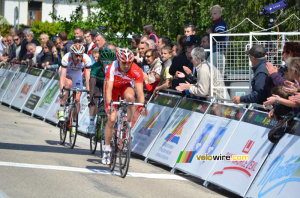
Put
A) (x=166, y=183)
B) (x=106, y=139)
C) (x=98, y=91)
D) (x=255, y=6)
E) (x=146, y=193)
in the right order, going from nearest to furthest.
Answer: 1. (x=146, y=193)
2. (x=166, y=183)
3. (x=106, y=139)
4. (x=98, y=91)
5. (x=255, y=6)

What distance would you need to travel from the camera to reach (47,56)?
72.0 ft

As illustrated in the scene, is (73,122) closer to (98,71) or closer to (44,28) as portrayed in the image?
(98,71)

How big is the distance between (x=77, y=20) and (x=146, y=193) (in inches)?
806

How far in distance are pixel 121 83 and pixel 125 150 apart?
1467mm

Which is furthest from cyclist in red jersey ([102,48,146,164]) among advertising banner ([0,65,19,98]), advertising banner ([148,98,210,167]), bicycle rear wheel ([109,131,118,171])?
advertising banner ([0,65,19,98])

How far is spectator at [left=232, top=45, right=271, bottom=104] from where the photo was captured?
36.0 ft

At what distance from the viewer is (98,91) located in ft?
48.5

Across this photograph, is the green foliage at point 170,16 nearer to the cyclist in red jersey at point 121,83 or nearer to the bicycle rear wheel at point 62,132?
the bicycle rear wheel at point 62,132

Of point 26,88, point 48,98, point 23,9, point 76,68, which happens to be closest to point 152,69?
point 76,68

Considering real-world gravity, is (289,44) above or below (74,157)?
above

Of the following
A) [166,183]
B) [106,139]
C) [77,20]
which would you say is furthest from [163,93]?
[77,20]

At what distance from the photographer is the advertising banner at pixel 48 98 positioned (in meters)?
20.2

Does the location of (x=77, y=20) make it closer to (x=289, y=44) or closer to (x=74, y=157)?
(x=74, y=157)

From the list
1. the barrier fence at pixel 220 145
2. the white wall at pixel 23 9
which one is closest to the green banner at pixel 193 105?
the barrier fence at pixel 220 145
